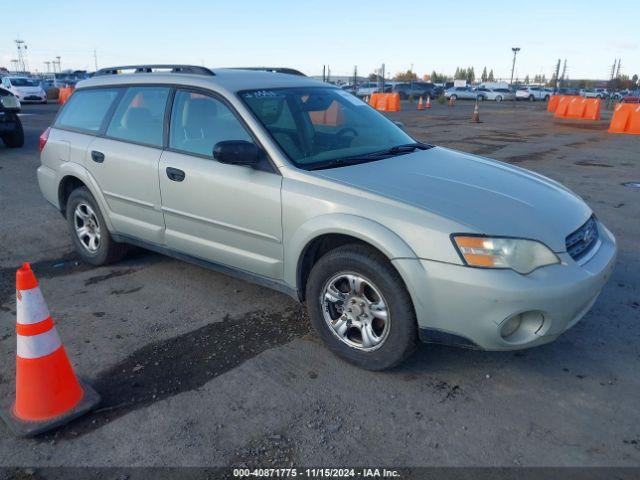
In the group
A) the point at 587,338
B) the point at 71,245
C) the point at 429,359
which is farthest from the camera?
the point at 71,245

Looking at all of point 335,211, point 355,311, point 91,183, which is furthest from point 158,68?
point 355,311

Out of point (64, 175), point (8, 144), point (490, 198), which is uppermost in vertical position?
point (490, 198)

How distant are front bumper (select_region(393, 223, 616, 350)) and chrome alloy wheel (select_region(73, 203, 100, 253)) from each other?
325 cm

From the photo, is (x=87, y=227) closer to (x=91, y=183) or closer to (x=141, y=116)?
(x=91, y=183)

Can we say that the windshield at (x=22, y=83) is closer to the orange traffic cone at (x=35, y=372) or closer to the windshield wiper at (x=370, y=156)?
the windshield wiper at (x=370, y=156)

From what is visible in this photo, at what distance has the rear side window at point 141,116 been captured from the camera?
426cm

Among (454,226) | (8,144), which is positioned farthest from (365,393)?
(8,144)

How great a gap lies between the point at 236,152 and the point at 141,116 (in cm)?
144

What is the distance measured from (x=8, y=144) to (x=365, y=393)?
12584 mm

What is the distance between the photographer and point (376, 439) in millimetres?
2688

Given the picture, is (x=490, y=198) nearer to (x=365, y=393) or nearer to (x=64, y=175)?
(x=365, y=393)

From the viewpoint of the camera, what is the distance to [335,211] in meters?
3.19

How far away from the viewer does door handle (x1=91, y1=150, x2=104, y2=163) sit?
15.0 feet

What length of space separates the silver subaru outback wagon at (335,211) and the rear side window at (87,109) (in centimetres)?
2
